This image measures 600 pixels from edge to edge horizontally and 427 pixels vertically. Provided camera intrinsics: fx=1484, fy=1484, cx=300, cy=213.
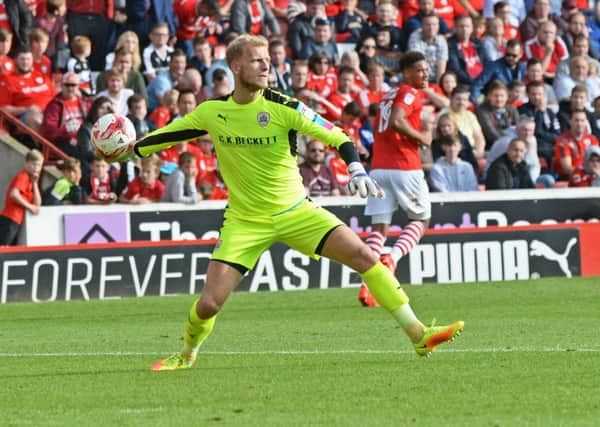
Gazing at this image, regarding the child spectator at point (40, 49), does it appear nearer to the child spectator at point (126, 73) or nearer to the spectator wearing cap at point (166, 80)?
the child spectator at point (126, 73)

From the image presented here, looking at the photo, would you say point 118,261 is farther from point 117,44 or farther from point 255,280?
point 117,44

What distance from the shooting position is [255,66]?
9.18m

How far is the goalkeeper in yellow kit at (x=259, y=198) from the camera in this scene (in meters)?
9.22

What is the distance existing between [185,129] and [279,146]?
63 cm

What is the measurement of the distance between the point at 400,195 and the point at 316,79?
21.0ft

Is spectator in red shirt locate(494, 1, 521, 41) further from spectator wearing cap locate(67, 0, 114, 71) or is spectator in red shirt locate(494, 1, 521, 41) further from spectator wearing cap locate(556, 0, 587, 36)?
spectator wearing cap locate(67, 0, 114, 71)

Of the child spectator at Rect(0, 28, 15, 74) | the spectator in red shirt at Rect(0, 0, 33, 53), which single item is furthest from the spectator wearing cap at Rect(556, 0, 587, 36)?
the child spectator at Rect(0, 28, 15, 74)

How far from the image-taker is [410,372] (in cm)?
901

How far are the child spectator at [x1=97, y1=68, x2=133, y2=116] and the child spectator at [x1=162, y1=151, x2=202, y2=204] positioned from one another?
125 cm

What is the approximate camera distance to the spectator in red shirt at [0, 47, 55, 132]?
19.3 metres

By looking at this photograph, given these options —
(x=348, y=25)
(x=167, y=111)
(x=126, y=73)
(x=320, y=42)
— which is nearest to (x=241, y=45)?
(x=167, y=111)

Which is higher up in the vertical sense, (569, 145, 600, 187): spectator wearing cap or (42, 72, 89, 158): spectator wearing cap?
(42, 72, 89, 158): spectator wearing cap

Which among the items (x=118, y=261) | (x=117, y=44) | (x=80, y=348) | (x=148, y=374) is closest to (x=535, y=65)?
(x=117, y=44)

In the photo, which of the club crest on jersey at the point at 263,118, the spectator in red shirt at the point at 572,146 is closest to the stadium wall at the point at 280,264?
the spectator in red shirt at the point at 572,146
